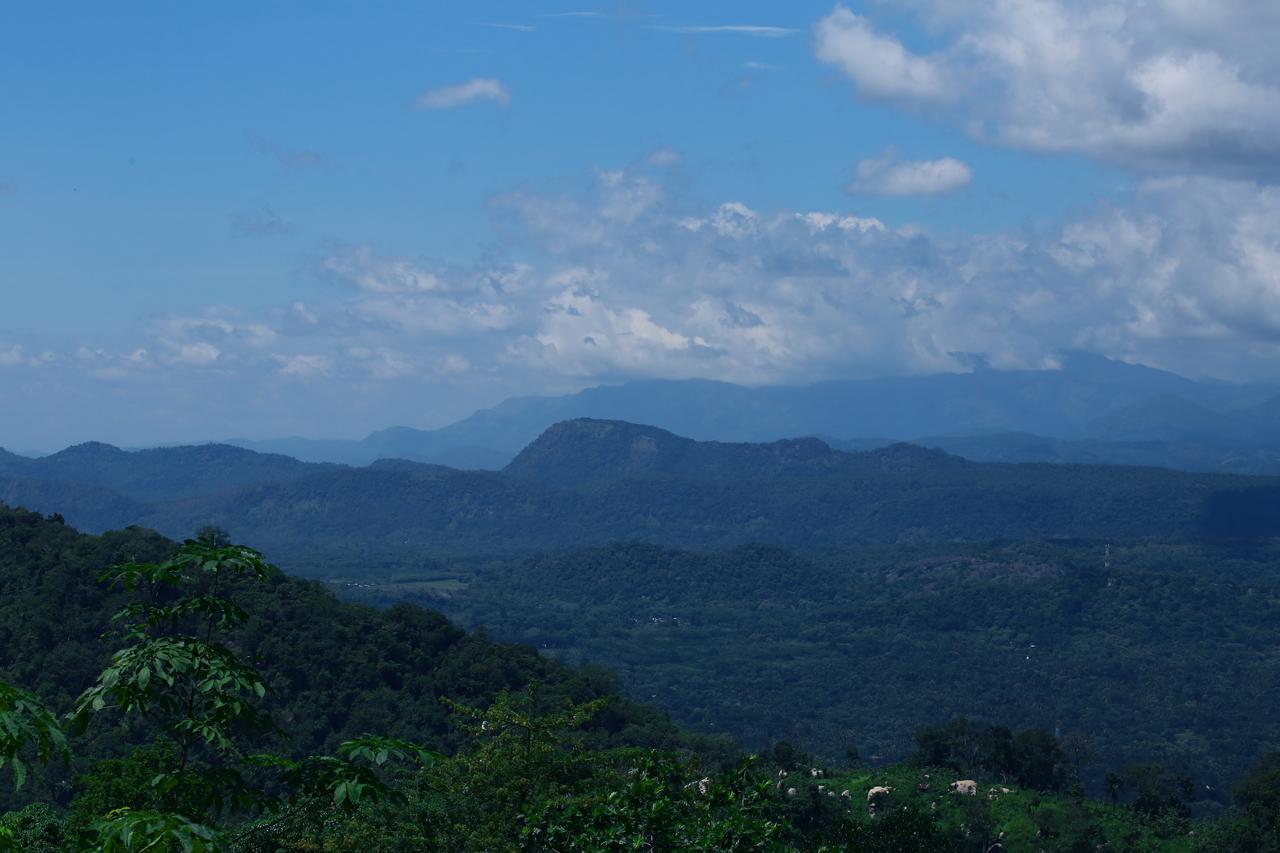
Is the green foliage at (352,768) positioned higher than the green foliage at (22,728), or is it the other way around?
the green foliage at (22,728)

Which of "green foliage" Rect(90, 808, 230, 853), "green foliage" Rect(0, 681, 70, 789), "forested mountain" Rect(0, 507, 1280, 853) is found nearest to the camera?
"green foliage" Rect(0, 681, 70, 789)

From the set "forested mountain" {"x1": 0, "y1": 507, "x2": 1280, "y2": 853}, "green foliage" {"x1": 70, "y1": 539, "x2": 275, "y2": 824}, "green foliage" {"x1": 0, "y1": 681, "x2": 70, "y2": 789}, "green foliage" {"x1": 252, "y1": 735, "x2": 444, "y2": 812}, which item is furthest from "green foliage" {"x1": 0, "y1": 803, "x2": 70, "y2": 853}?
"green foliage" {"x1": 0, "y1": 681, "x2": 70, "y2": 789}

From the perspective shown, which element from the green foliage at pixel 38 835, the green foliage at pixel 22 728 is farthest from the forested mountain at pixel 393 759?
the green foliage at pixel 38 835

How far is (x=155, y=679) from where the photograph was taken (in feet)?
41.2

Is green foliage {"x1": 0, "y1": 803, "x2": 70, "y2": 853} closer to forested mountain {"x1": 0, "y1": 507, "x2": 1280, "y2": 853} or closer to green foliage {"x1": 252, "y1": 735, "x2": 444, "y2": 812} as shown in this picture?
forested mountain {"x1": 0, "y1": 507, "x2": 1280, "y2": 853}

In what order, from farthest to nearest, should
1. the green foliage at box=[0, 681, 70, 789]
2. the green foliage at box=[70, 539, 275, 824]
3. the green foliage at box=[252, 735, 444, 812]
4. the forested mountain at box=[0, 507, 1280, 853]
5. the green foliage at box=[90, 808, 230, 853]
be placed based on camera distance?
the green foliage at box=[252, 735, 444, 812] → the forested mountain at box=[0, 507, 1280, 853] → the green foliage at box=[70, 539, 275, 824] → the green foliage at box=[90, 808, 230, 853] → the green foliage at box=[0, 681, 70, 789]

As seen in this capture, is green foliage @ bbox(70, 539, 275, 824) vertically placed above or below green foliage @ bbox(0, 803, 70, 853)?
above

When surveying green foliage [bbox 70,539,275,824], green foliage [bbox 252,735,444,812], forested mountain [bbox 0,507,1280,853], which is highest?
green foliage [bbox 70,539,275,824]

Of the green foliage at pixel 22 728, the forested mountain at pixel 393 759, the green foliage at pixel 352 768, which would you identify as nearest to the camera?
the green foliage at pixel 22 728

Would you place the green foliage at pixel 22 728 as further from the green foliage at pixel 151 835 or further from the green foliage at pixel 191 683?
the green foliage at pixel 191 683

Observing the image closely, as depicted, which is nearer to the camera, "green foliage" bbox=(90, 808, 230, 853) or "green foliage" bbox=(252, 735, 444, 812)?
"green foliage" bbox=(90, 808, 230, 853)

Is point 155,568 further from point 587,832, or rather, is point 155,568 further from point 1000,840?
point 1000,840

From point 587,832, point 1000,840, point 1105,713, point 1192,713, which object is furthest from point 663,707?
point 587,832

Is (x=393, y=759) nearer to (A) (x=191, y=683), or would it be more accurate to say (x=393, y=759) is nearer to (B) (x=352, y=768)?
(B) (x=352, y=768)
